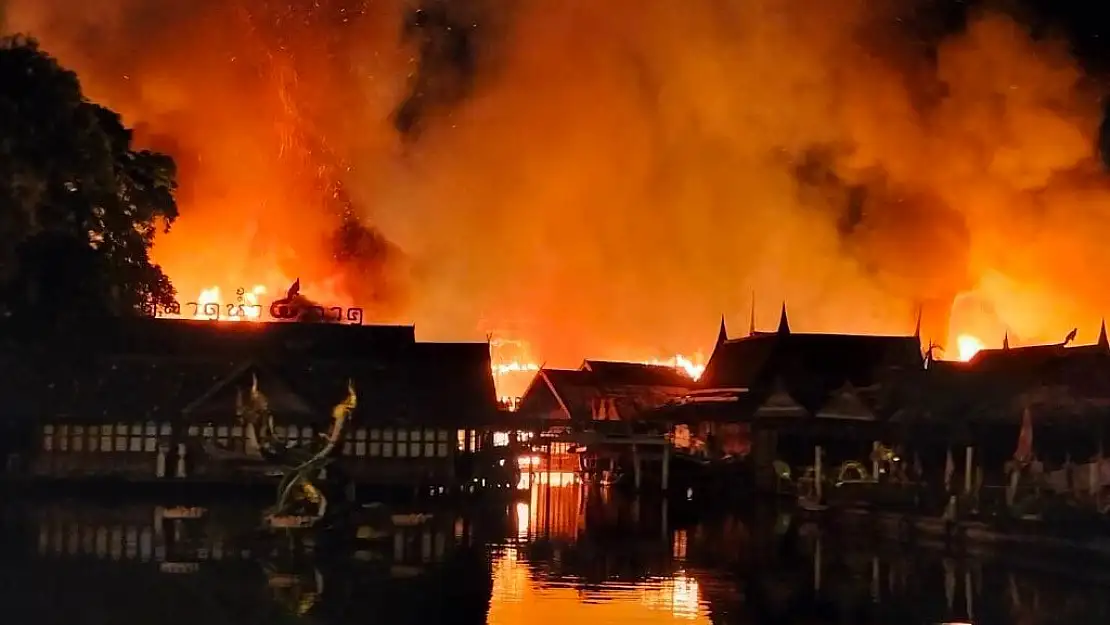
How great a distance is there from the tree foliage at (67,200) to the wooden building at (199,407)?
194 centimetres

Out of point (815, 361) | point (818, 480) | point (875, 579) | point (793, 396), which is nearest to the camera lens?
point (875, 579)

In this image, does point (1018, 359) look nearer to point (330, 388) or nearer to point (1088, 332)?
point (1088, 332)

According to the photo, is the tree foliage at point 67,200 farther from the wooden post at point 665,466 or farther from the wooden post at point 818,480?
the wooden post at point 818,480

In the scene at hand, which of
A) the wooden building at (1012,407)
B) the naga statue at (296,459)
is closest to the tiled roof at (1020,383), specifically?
the wooden building at (1012,407)

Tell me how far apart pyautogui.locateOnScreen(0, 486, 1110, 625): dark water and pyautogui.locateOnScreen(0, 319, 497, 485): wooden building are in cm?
644

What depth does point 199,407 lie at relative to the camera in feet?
140

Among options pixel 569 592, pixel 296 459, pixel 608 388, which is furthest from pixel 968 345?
pixel 569 592

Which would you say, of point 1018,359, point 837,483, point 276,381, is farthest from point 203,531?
point 1018,359

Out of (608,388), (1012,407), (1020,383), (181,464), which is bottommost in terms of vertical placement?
(181,464)

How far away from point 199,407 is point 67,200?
8.38 metres

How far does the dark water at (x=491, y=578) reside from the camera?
2227 centimetres

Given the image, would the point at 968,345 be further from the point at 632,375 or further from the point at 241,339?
the point at 241,339

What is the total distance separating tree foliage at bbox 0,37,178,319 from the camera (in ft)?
113

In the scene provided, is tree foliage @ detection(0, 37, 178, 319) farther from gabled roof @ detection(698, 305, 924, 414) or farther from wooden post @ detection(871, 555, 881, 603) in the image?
gabled roof @ detection(698, 305, 924, 414)
